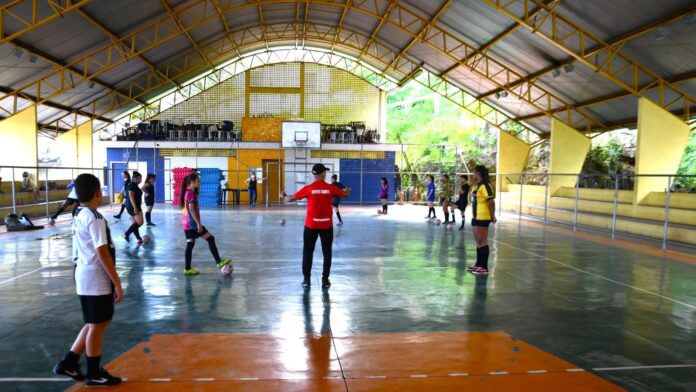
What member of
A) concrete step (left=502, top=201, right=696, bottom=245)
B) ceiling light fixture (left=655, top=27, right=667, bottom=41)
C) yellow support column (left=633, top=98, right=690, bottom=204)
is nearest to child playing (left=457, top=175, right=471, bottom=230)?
concrete step (left=502, top=201, right=696, bottom=245)

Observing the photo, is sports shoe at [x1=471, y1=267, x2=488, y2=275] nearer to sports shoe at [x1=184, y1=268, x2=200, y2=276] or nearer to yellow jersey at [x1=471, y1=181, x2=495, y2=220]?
yellow jersey at [x1=471, y1=181, x2=495, y2=220]

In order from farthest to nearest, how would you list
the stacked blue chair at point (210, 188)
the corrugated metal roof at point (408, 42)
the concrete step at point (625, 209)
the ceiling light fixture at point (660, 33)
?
the stacked blue chair at point (210, 188), the concrete step at point (625, 209), the corrugated metal roof at point (408, 42), the ceiling light fixture at point (660, 33)

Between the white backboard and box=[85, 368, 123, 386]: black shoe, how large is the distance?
77.9ft

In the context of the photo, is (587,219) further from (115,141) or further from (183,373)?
(115,141)

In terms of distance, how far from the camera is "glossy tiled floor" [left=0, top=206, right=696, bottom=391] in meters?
4.13

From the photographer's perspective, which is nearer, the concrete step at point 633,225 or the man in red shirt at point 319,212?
the man in red shirt at point 319,212

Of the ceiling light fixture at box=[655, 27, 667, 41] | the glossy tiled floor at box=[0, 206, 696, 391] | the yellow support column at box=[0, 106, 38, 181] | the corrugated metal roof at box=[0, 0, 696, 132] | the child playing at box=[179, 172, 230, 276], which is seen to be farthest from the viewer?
the yellow support column at box=[0, 106, 38, 181]

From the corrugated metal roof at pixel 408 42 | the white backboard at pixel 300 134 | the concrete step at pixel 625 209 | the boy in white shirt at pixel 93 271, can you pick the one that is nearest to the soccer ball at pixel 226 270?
the boy in white shirt at pixel 93 271

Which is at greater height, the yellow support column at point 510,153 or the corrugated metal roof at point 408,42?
the corrugated metal roof at point 408,42

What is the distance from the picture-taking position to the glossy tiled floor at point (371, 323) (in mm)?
4133

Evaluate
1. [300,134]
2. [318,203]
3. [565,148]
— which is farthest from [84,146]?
[565,148]

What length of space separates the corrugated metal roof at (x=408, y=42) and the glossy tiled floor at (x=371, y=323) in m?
8.22

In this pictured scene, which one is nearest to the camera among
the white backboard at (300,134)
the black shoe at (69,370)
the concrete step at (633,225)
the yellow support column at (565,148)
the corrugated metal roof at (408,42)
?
the black shoe at (69,370)

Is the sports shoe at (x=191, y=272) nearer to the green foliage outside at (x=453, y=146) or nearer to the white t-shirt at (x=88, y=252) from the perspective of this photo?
the white t-shirt at (x=88, y=252)
